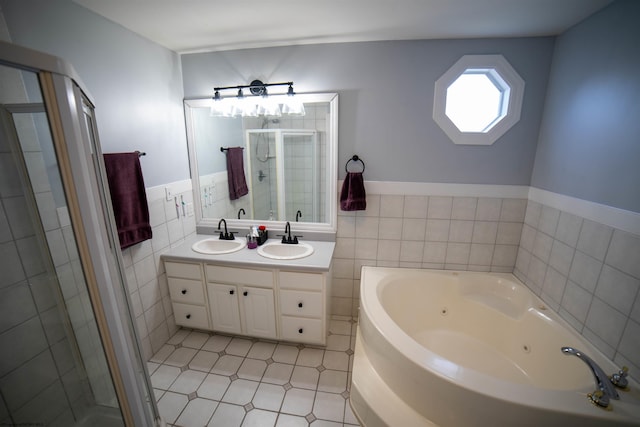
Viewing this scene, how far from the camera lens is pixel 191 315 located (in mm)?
2143

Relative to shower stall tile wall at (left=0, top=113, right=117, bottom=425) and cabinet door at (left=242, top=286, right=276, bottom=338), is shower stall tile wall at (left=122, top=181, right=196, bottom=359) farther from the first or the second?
cabinet door at (left=242, top=286, right=276, bottom=338)

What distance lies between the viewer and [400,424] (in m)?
1.30

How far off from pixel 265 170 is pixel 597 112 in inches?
88.7

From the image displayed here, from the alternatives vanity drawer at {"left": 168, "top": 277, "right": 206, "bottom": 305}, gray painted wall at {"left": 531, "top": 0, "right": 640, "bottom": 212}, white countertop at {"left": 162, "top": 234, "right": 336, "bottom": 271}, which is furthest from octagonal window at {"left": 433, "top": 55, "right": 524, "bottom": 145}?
vanity drawer at {"left": 168, "top": 277, "right": 206, "bottom": 305}

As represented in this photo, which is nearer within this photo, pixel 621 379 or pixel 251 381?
pixel 621 379

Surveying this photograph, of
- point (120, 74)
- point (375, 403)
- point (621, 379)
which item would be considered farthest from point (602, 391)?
point (120, 74)

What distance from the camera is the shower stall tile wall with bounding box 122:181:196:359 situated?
5.98ft

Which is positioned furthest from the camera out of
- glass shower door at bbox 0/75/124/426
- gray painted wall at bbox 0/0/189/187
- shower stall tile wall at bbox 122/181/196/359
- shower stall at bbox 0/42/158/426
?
shower stall tile wall at bbox 122/181/196/359

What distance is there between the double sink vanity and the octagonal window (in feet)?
4.47

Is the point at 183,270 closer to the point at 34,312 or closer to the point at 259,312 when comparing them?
the point at 259,312

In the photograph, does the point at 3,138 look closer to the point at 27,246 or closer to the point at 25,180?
the point at 25,180

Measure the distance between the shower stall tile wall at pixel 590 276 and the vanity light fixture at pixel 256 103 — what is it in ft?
6.48

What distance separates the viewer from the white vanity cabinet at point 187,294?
2039 mm

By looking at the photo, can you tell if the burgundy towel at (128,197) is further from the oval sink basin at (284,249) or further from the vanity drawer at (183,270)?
the oval sink basin at (284,249)
